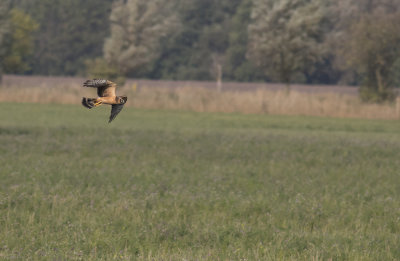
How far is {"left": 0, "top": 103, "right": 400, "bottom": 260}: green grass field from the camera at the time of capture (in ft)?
30.2

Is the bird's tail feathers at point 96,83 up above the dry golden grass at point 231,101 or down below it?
above

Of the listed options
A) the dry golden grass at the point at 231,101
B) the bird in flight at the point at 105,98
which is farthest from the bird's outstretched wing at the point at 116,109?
the dry golden grass at the point at 231,101

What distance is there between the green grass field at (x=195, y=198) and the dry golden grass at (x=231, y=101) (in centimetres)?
1636

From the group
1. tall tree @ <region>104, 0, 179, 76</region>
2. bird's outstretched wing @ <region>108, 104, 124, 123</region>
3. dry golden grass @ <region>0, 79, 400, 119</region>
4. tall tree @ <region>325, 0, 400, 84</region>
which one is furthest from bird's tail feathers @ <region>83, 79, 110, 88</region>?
tall tree @ <region>325, 0, 400, 84</region>

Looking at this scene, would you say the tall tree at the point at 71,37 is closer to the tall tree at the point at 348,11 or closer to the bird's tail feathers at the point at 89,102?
the tall tree at the point at 348,11

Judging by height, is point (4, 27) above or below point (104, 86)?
above

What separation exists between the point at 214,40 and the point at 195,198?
9043 centimetres

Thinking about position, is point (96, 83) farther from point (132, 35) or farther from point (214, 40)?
point (214, 40)

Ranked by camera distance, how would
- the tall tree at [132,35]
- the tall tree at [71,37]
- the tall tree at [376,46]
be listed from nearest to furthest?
the tall tree at [376,46] → the tall tree at [132,35] → the tall tree at [71,37]

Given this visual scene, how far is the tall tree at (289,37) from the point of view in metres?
53.7

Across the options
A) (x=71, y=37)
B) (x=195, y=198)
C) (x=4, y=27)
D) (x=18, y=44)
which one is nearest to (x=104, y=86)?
(x=195, y=198)

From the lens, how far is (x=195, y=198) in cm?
1257

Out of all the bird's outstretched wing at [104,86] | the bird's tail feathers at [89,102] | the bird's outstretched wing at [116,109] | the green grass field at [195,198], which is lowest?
the green grass field at [195,198]

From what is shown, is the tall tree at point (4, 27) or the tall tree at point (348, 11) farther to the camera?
the tall tree at point (348, 11)
